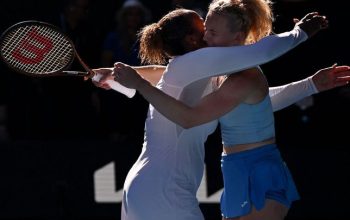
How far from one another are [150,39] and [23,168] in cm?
366

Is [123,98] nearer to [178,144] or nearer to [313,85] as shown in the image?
[313,85]

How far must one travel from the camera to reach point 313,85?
4.95 metres

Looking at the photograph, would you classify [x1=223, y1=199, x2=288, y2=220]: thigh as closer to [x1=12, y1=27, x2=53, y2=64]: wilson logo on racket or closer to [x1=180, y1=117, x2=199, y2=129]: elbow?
[x1=180, y1=117, x2=199, y2=129]: elbow

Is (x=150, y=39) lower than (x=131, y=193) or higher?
higher

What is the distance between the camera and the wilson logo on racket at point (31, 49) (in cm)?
489

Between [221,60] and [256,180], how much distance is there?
0.66 metres

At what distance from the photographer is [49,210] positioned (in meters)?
7.94

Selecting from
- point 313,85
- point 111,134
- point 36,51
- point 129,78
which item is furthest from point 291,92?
point 111,134

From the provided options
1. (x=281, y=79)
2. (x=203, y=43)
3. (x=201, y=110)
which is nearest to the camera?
(x=201, y=110)

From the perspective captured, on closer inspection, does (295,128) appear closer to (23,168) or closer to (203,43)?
(23,168)

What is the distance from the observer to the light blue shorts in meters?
4.62

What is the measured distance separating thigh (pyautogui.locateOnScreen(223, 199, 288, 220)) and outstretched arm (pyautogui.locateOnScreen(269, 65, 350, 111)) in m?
0.56

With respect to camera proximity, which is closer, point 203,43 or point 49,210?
point 203,43

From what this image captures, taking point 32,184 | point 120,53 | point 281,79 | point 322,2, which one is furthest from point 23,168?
point 322,2
